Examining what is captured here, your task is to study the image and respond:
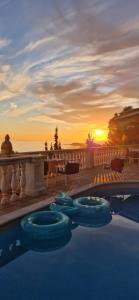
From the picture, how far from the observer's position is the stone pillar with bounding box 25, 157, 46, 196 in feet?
20.4

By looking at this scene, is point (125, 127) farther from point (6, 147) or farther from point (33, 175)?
point (33, 175)

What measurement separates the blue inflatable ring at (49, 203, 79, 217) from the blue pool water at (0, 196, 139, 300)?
607mm

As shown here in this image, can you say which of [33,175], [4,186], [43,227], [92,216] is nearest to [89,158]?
[33,175]

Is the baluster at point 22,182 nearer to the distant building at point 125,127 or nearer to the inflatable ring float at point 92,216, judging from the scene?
the inflatable ring float at point 92,216

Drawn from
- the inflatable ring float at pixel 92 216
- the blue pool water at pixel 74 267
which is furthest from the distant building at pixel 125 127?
the blue pool water at pixel 74 267

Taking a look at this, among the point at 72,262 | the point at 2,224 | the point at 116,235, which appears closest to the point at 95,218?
the point at 116,235

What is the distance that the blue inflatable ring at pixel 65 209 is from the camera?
205 inches

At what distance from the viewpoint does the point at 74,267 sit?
11.0ft

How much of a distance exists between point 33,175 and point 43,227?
2.47 metres

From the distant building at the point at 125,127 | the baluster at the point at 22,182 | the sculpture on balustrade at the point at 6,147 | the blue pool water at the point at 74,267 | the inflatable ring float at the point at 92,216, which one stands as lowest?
the blue pool water at the point at 74,267

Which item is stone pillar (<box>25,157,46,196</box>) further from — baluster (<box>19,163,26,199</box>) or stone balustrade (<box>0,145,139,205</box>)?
baluster (<box>19,163,26,199</box>)

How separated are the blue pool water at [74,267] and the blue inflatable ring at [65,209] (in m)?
0.61

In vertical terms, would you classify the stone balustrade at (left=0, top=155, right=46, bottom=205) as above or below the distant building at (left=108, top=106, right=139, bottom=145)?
below

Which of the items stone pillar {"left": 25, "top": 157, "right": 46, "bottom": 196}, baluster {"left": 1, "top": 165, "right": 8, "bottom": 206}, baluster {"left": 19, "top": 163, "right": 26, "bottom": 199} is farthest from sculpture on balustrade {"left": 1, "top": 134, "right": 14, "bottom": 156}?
baluster {"left": 1, "top": 165, "right": 8, "bottom": 206}
